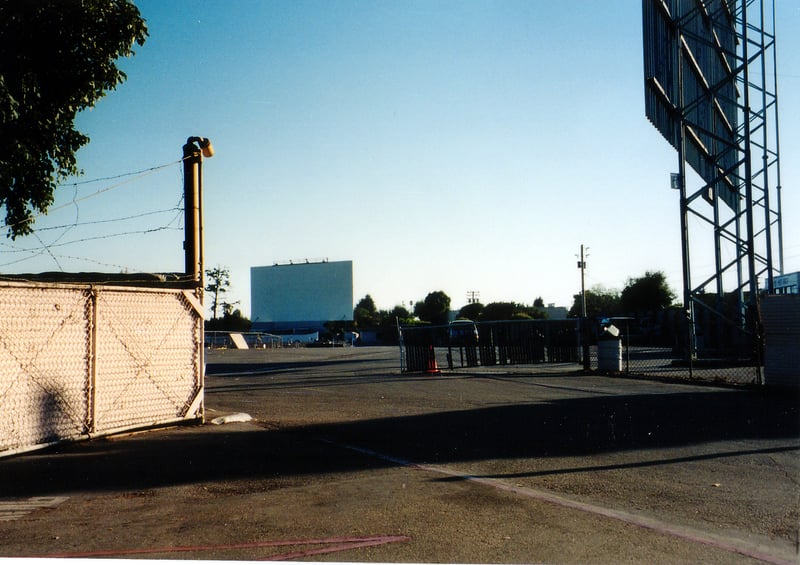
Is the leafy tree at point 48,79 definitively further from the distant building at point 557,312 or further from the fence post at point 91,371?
the distant building at point 557,312

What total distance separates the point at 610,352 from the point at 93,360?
50.3ft

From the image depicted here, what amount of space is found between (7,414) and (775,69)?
26.2m

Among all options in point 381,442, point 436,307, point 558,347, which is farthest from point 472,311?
point 381,442

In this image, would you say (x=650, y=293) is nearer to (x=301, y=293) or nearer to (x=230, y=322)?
(x=301, y=293)

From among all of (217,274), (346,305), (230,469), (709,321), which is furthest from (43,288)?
(217,274)

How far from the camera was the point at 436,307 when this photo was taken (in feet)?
357

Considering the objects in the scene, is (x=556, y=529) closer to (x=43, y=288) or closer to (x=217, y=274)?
(x=43, y=288)

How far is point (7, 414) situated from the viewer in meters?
7.96

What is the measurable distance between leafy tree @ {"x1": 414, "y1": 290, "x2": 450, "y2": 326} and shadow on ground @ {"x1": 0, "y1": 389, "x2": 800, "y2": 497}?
94.0 meters

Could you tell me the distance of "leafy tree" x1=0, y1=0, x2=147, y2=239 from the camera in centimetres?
1255

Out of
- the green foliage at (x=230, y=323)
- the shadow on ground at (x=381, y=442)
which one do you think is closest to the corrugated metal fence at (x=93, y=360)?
the shadow on ground at (x=381, y=442)

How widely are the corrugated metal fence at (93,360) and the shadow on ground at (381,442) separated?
34 cm

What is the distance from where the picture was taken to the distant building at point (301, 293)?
9510cm

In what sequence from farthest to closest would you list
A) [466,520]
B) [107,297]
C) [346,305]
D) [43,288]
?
[346,305] → [107,297] → [43,288] → [466,520]
